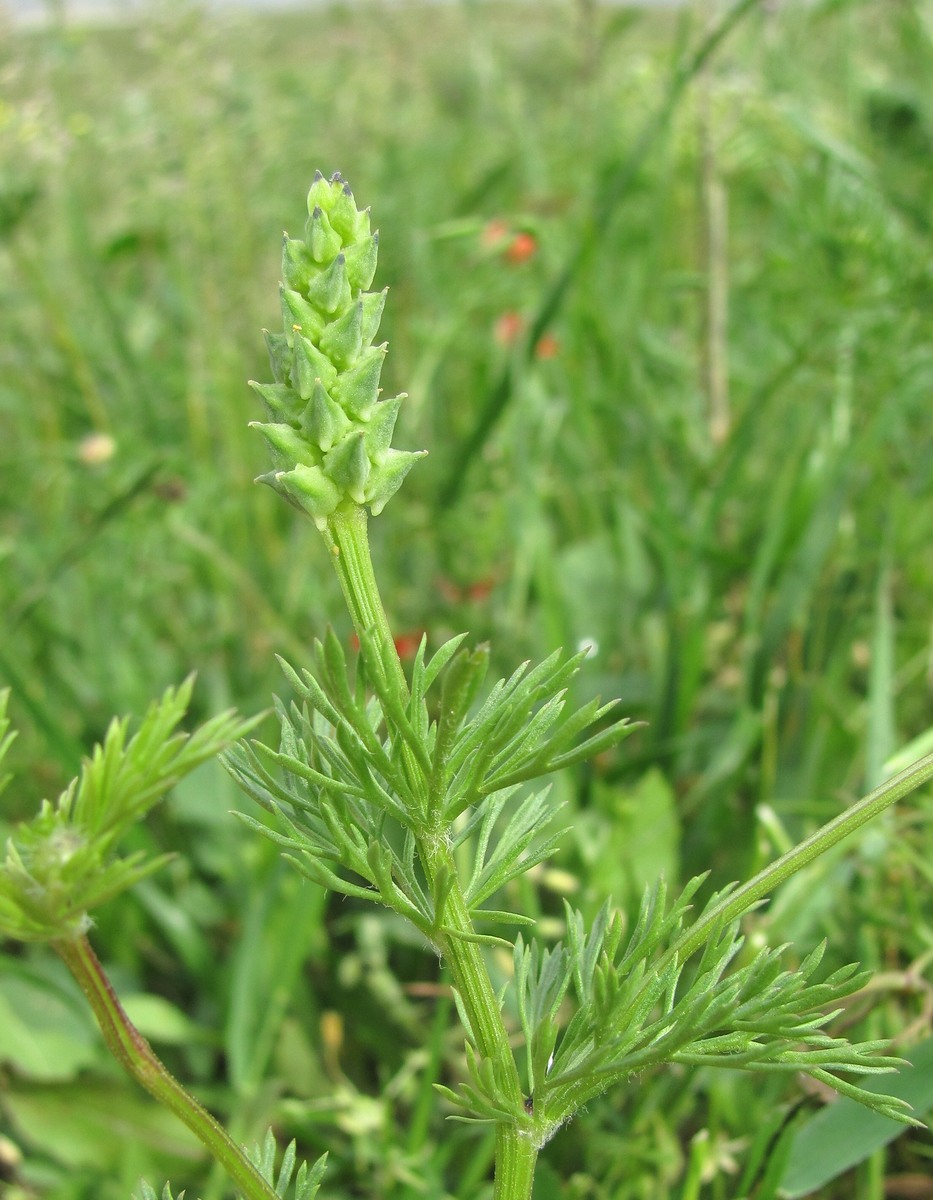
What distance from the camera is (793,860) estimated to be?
0.66m

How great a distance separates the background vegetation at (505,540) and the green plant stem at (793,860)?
43 cm

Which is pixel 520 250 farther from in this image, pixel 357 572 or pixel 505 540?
pixel 357 572

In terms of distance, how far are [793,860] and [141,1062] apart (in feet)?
1.18

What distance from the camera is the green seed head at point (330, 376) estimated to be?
595mm

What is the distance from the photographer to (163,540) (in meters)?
2.49

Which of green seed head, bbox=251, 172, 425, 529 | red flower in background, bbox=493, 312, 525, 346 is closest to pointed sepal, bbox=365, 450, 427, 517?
green seed head, bbox=251, 172, 425, 529

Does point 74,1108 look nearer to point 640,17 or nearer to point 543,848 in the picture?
point 543,848

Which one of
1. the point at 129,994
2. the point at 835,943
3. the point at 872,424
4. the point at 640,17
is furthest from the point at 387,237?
the point at 835,943

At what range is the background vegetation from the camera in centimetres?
143

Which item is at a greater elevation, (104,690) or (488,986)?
(488,986)

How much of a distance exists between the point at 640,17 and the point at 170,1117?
7.77 feet

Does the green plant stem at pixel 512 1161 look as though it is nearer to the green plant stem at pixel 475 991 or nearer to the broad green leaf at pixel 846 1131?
the green plant stem at pixel 475 991

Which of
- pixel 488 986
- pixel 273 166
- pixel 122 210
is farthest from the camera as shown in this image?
pixel 122 210

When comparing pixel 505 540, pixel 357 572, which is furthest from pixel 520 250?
pixel 357 572
